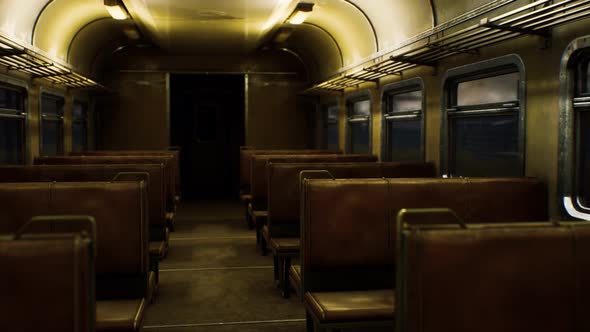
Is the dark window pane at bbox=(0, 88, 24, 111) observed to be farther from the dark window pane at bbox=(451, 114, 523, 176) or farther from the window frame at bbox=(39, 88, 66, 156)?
the dark window pane at bbox=(451, 114, 523, 176)

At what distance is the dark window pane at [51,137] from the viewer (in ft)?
28.5

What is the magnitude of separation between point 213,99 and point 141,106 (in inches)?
82.1

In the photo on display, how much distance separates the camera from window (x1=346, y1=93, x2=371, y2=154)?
942 centimetres

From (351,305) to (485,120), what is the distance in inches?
120

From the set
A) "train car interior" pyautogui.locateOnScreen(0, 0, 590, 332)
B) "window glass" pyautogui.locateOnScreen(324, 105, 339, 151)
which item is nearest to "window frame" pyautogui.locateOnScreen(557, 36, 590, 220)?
"train car interior" pyautogui.locateOnScreen(0, 0, 590, 332)

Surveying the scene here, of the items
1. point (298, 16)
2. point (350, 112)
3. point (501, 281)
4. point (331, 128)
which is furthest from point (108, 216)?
point (331, 128)

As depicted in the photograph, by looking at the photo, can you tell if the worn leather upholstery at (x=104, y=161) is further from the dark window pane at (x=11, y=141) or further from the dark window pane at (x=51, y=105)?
the dark window pane at (x=51, y=105)

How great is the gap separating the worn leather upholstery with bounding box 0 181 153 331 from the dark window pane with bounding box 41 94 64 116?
5.57 metres

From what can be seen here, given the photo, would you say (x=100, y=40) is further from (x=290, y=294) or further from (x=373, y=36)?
(x=290, y=294)

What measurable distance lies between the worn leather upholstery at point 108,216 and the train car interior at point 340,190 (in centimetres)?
1

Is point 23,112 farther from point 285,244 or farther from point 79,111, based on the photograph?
point 285,244

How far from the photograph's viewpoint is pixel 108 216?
329cm

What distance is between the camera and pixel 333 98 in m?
11.5

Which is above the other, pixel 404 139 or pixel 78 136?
pixel 78 136
